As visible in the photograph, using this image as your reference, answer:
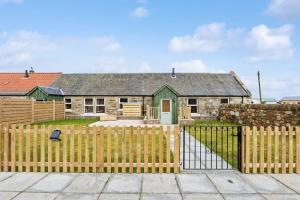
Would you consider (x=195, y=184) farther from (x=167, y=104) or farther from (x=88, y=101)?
(x=88, y=101)

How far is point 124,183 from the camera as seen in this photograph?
6.69m

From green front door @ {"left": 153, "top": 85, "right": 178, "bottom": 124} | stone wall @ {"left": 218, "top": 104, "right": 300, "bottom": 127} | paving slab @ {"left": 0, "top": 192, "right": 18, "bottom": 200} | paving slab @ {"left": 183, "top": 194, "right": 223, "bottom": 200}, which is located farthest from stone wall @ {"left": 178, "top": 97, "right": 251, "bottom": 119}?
paving slab @ {"left": 0, "top": 192, "right": 18, "bottom": 200}

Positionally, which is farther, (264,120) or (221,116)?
(221,116)

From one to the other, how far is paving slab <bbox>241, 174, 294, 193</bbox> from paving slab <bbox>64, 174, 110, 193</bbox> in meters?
3.48

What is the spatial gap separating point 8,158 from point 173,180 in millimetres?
4471

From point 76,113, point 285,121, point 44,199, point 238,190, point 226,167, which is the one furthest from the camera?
point 76,113

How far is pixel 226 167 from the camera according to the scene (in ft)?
27.8

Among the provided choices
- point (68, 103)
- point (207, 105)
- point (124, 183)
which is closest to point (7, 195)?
point (124, 183)

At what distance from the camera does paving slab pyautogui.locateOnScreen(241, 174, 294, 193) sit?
6.29 metres

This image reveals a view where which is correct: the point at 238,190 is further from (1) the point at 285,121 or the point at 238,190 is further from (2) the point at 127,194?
(1) the point at 285,121

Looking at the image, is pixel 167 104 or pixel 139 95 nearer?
pixel 167 104

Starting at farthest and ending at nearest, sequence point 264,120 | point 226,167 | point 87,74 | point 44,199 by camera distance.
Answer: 1. point 87,74
2. point 264,120
3. point 226,167
4. point 44,199

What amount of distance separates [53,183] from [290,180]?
566cm

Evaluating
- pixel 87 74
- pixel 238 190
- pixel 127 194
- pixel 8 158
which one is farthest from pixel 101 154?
pixel 87 74
